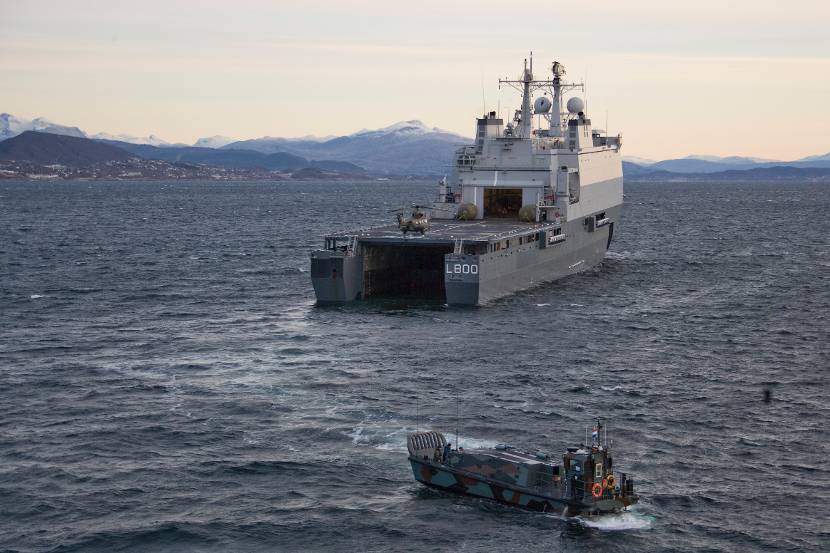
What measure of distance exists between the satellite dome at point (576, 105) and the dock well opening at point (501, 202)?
1596 cm

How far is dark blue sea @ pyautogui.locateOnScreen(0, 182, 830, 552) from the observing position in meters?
38.3

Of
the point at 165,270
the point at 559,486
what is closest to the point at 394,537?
the point at 559,486

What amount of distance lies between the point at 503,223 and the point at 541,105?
2203 cm

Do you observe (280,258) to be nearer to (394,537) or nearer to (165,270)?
(165,270)

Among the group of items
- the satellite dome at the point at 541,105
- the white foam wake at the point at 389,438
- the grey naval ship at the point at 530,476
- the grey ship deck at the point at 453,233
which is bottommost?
the white foam wake at the point at 389,438

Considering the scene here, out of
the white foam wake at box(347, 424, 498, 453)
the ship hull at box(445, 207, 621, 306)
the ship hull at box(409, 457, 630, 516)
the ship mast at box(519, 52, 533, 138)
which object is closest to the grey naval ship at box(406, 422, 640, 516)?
the ship hull at box(409, 457, 630, 516)

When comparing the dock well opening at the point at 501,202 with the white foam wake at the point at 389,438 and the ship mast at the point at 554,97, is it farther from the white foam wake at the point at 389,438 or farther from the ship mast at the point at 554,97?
the white foam wake at the point at 389,438

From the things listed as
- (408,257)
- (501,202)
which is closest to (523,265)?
(408,257)

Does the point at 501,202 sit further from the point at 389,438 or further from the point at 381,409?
the point at 389,438

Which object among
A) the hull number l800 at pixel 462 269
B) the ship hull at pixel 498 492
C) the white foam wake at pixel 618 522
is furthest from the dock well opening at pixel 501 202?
the white foam wake at pixel 618 522

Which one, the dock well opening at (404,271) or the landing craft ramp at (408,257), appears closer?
the landing craft ramp at (408,257)

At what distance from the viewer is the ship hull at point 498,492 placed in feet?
126

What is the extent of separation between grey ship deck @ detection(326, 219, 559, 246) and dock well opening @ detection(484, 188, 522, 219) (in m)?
3.54

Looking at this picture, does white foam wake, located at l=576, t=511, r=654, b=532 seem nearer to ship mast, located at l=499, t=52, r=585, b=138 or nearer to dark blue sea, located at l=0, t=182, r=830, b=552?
dark blue sea, located at l=0, t=182, r=830, b=552
